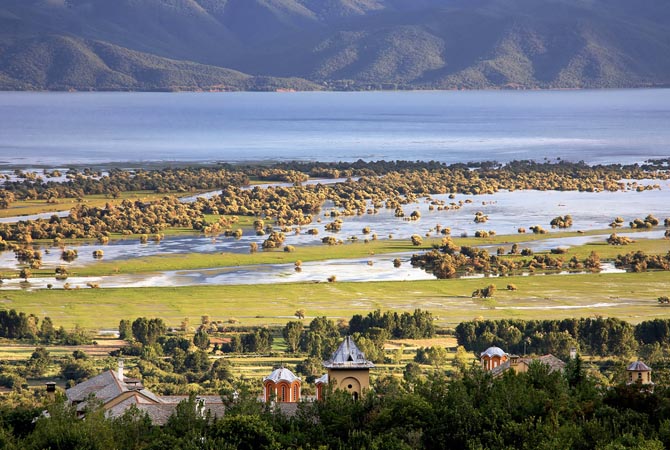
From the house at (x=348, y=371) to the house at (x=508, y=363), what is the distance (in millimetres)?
3120

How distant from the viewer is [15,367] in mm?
44875

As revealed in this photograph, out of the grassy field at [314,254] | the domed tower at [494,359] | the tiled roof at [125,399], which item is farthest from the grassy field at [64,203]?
the tiled roof at [125,399]

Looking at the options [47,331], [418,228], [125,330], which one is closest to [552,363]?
[125,330]

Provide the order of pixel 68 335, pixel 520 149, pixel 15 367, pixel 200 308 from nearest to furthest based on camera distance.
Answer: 1. pixel 15 367
2. pixel 68 335
3. pixel 200 308
4. pixel 520 149

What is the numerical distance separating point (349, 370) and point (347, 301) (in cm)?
2073

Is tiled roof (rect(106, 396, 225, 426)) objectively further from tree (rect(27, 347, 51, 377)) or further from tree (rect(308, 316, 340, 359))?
tree (rect(308, 316, 340, 359))

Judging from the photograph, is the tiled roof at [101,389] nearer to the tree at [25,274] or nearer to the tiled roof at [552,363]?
the tiled roof at [552,363]

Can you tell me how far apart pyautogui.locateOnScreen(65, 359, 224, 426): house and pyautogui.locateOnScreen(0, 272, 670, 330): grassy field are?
52.8 feet

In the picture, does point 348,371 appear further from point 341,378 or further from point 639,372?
point 639,372

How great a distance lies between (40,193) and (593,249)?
126ft

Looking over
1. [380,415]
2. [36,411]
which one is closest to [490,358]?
[380,415]

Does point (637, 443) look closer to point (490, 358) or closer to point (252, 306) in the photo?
point (490, 358)

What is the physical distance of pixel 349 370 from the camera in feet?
117

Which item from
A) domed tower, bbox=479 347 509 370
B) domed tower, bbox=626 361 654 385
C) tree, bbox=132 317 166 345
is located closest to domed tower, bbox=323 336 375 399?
domed tower, bbox=479 347 509 370
